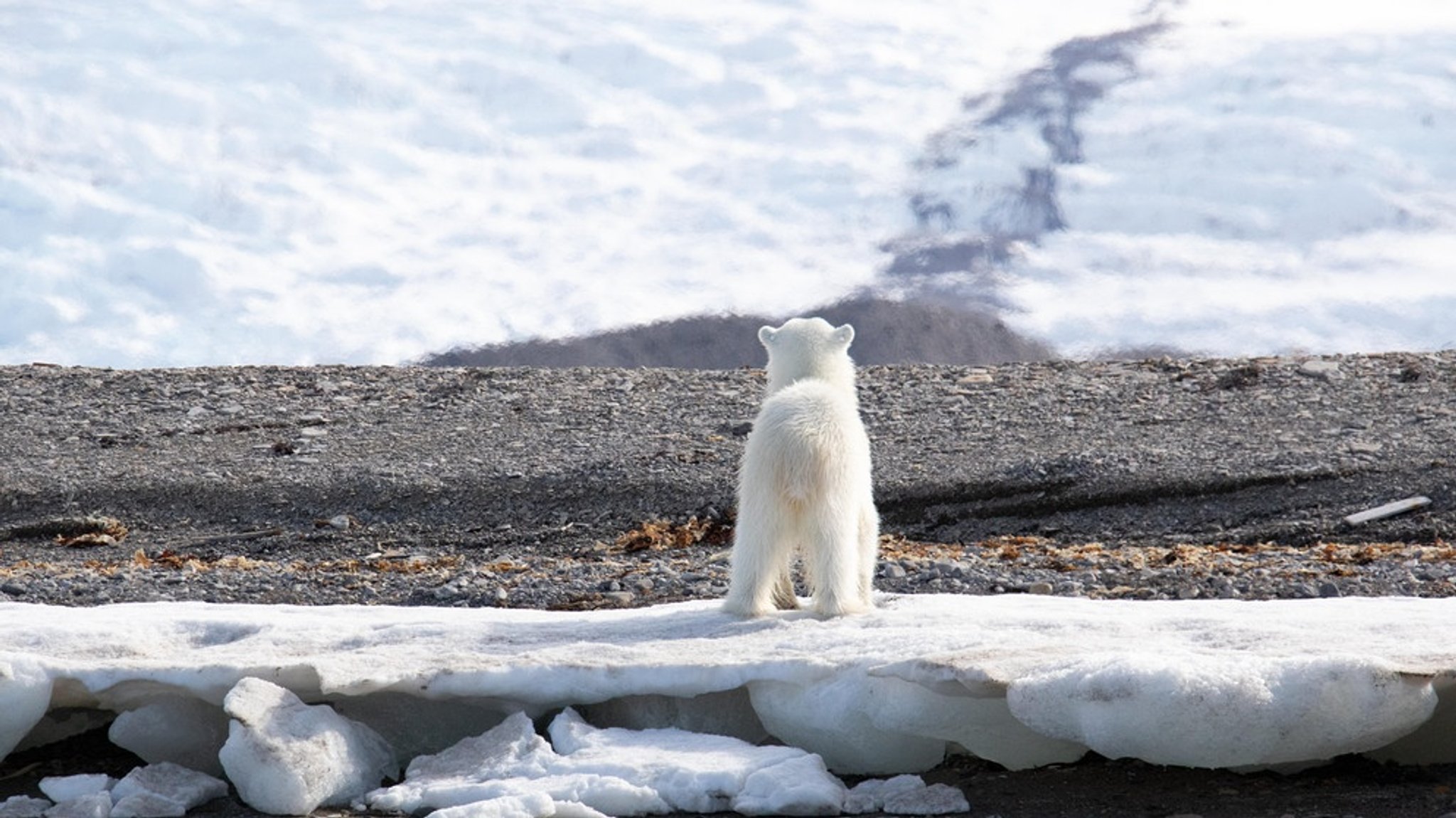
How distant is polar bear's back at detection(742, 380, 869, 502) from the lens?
625cm

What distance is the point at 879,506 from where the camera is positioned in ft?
48.1

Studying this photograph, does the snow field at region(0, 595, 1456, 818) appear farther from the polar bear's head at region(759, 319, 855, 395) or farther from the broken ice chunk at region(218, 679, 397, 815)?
the polar bear's head at region(759, 319, 855, 395)

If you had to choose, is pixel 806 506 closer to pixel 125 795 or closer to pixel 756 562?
pixel 756 562

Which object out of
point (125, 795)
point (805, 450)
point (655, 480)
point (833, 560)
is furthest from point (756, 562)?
point (655, 480)

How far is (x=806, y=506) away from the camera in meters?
6.32

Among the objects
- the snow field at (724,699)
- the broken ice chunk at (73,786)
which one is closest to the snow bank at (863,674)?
the snow field at (724,699)

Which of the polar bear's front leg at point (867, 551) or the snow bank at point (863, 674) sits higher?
the polar bear's front leg at point (867, 551)

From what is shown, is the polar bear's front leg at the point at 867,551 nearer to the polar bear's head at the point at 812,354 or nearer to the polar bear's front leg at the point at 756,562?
the polar bear's front leg at the point at 756,562

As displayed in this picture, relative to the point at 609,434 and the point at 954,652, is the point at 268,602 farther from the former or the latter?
the point at 609,434

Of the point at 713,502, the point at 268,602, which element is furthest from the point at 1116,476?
the point at 268,602

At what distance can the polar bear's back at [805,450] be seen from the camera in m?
6.25

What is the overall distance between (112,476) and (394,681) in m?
12.2

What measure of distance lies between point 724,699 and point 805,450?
1086 millimetres

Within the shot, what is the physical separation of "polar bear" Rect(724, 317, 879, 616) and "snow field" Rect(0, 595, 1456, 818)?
18 centimetres
